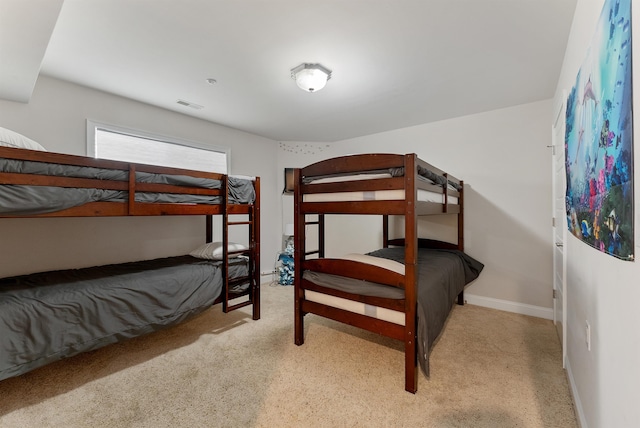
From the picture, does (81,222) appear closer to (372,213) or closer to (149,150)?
(149,150)

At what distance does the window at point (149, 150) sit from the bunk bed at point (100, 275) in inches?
47.4

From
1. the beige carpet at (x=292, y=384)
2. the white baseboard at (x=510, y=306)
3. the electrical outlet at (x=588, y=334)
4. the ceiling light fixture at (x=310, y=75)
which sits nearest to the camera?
the electrical outlet at (x=588, y=334)

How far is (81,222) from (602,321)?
3.86m

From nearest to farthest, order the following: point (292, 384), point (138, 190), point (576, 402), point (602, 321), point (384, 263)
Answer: point (602, 321) < point (576, 402) < point (292, 384) < point (384, 263) < point (138, 190)

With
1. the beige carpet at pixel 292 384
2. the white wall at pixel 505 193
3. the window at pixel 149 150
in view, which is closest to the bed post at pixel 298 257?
the beige carpet at pixel 292 384

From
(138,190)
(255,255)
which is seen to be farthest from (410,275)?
(138,190)

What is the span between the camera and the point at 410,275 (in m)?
1.78

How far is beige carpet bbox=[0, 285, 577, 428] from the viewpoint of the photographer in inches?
61.1

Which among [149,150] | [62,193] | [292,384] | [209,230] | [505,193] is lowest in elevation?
[292,384]

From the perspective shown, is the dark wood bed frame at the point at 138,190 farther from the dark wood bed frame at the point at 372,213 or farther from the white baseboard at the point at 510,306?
the white baseboard at the point at 510,306

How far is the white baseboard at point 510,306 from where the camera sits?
3006 mm

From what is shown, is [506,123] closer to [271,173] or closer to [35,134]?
[271,173]

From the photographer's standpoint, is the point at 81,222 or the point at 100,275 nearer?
the point at 100,275

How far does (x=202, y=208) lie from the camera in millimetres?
2521
